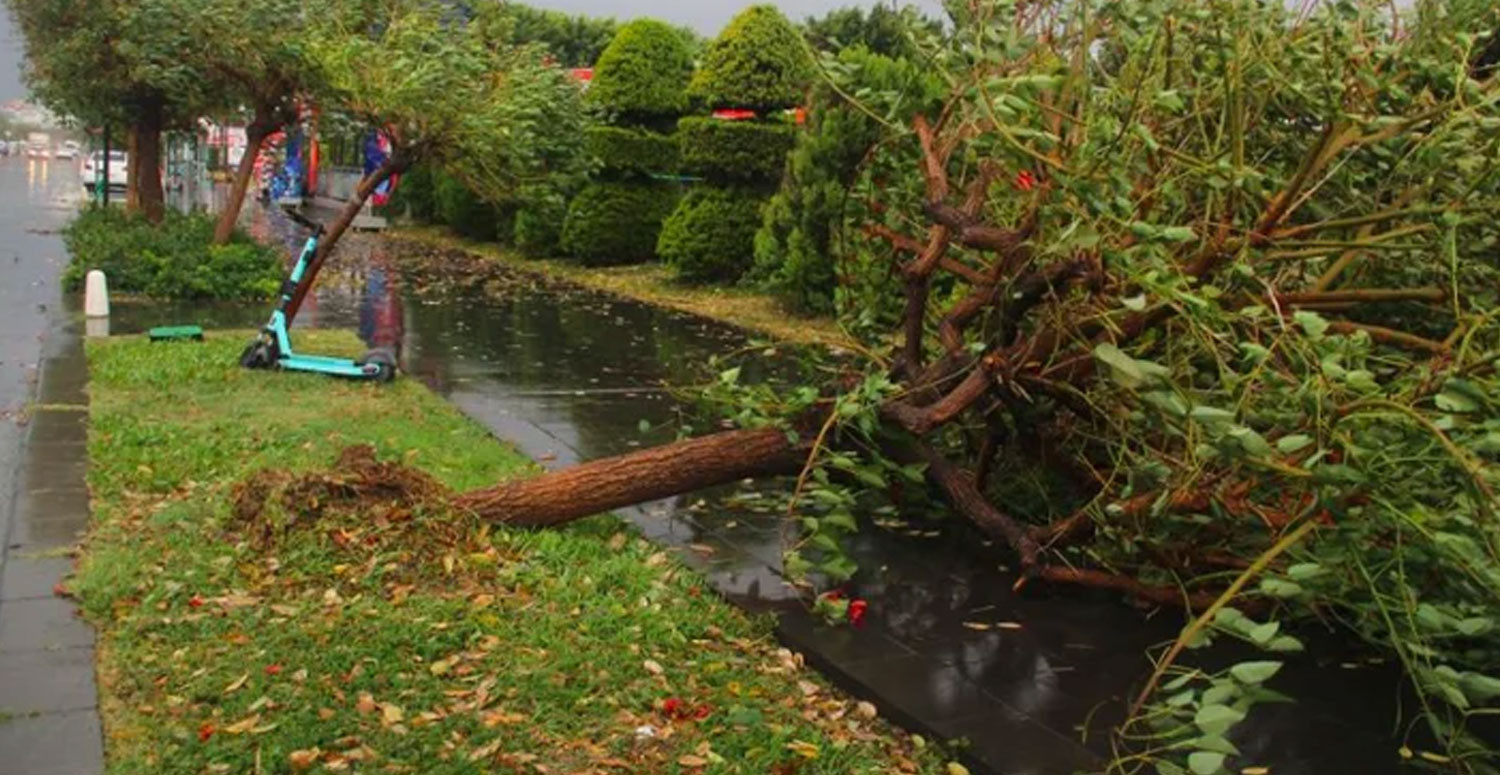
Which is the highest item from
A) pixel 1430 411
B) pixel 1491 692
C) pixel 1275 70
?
pixel 1275 70

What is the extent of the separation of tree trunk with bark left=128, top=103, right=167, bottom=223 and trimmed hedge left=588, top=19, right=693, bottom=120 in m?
5.58

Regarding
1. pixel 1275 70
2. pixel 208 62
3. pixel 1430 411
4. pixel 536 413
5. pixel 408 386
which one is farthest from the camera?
pixel 208 62

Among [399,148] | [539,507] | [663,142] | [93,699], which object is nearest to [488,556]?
[539,507]

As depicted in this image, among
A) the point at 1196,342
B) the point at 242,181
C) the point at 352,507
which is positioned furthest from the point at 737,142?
the point at 1196,342

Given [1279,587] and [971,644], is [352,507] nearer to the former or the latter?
[971,644]

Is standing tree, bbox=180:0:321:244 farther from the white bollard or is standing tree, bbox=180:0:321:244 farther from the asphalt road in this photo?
the asphalt road

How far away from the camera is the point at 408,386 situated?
30.8 ft

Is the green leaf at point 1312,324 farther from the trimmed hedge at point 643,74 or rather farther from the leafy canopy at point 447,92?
the trimmed hedge at point 643,74

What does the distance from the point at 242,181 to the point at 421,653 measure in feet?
36.1

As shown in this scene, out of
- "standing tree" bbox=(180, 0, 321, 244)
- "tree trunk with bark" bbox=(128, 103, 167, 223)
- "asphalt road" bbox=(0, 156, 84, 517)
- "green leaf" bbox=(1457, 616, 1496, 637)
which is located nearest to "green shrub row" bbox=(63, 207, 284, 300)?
"asphalt road" bbox=(0, 156, 84, 517)

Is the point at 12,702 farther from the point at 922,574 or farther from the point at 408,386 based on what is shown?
the point at 408,386

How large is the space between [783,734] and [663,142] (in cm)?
1536

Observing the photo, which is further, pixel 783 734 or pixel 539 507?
pixel 539 507

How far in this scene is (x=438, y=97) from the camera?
967 cm
